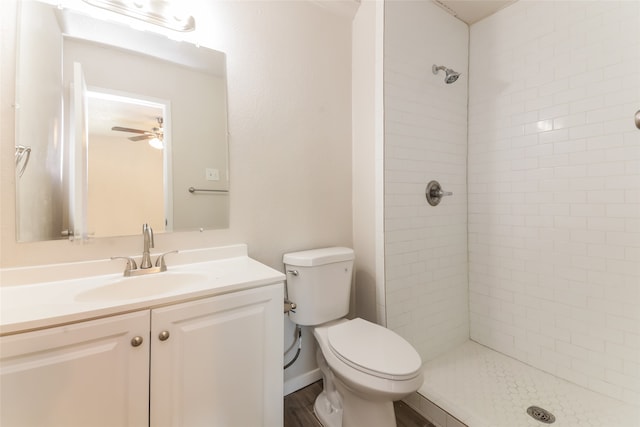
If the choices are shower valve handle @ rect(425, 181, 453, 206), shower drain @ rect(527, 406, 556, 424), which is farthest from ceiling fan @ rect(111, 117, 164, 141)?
shower drain @ rect(527, 406, 556, 424)

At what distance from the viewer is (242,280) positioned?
100 cm

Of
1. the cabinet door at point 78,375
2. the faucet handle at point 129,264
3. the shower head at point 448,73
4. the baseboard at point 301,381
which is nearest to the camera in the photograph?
the cabinet door at point 78,375

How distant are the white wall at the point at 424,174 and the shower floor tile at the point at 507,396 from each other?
0.60 ft

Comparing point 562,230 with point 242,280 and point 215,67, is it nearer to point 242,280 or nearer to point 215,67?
point 242,280

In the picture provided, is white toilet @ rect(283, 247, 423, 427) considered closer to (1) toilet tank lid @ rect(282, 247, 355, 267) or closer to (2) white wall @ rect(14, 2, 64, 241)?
(1) toilet tank lid @ rect(282, 247, 355, 267)

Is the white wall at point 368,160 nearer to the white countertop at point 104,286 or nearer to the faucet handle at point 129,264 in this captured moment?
the white countertop at point 104,286

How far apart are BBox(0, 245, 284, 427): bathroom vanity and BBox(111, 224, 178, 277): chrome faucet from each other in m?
0.04

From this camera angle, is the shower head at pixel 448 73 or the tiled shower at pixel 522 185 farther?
the shower head at pixel 448 73

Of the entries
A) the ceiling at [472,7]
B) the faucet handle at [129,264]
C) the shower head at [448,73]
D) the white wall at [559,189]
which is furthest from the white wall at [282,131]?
the white wall at [559,189]

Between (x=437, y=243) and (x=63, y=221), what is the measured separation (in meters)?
1.94

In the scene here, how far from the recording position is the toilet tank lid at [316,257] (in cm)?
140

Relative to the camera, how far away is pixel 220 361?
934 mm

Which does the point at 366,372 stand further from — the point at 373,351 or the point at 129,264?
the point at 129,264

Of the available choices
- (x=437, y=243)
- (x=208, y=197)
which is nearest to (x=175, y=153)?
(x=208, y=197)
